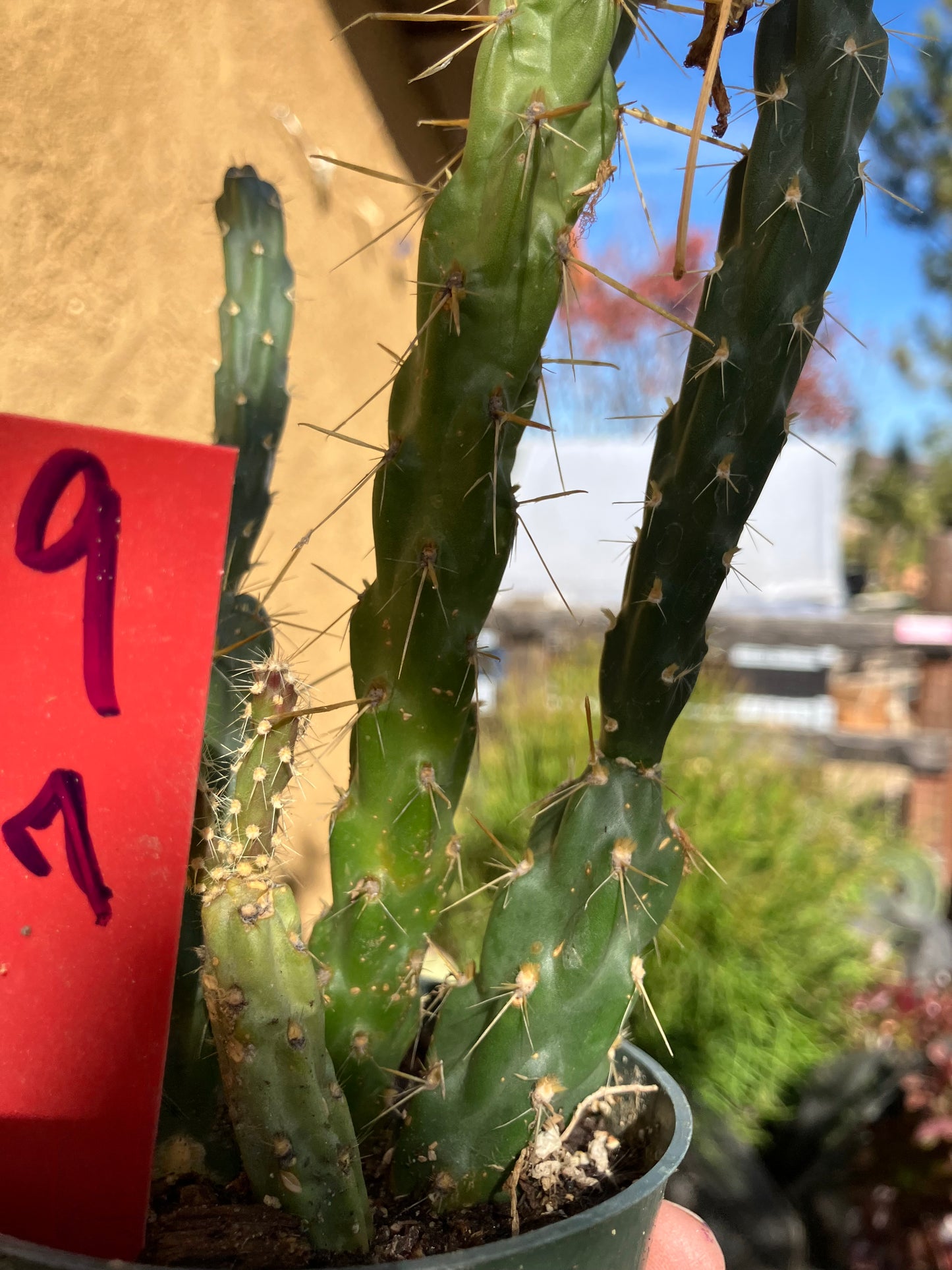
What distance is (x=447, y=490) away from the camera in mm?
576

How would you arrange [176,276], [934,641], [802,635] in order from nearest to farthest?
[176,276] → [934,641] → [802,635]

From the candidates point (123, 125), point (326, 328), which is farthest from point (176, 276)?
point (326, 328)

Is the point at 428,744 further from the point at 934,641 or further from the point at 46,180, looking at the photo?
the point at 934,641

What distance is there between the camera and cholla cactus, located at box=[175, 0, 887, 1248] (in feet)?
1.70

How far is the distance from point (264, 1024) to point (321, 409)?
4.16ft

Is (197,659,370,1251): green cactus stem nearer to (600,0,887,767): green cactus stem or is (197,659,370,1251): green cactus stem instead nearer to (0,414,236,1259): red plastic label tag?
(0,414,236,1259): red plastic label tag

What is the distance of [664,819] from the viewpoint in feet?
2.17

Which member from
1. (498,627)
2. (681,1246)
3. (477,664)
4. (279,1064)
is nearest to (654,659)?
(477,664)

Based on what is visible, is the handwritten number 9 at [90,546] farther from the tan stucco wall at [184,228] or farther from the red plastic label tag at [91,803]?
the tan stucco wall at [184,228]

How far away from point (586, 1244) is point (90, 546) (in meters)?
0.43

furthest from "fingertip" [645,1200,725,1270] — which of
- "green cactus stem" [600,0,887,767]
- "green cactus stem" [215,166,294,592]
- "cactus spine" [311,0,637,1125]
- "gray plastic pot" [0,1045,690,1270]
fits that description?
"green cactus stem" [215,166,294,592]

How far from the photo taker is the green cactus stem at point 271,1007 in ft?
1.64

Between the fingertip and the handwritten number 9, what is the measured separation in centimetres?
52

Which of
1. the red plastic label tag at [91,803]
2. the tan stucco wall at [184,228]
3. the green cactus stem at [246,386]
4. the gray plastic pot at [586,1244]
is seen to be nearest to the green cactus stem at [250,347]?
the green cactus stem at [246,386]
